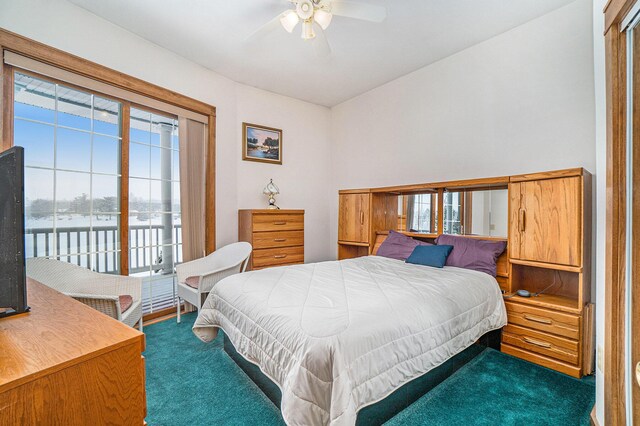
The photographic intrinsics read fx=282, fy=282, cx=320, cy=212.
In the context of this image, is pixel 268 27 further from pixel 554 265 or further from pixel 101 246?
pixel 554 265

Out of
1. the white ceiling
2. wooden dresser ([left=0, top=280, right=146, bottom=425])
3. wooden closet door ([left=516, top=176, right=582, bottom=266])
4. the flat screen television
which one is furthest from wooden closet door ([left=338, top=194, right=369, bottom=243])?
the flat screen television

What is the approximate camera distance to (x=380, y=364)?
140cm

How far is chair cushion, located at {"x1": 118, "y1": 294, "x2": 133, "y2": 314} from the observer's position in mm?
2180

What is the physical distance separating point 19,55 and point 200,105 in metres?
1.51

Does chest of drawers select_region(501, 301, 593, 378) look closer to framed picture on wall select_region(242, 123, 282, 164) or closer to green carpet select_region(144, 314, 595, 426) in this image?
green carpet select_region(144, 314, 595, 426)

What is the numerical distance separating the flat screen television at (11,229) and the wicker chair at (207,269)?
1703mm

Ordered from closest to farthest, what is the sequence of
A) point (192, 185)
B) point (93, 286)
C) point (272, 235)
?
point (93, 286) < point (192, 185) < point (272, 235)

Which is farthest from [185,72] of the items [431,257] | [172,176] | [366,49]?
[431,257]

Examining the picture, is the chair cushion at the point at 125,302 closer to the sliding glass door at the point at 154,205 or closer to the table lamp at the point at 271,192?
the sliding glass door at the point at 154,205

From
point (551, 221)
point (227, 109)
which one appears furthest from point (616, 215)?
point (227, 109)

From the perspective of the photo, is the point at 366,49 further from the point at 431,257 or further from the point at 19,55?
the point at 19,55

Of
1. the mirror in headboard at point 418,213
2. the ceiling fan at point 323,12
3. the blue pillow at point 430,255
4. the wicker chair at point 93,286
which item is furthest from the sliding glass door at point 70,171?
the mirror in headboard at point 418,213

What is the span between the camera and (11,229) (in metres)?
0.98

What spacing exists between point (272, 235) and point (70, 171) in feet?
6.94
